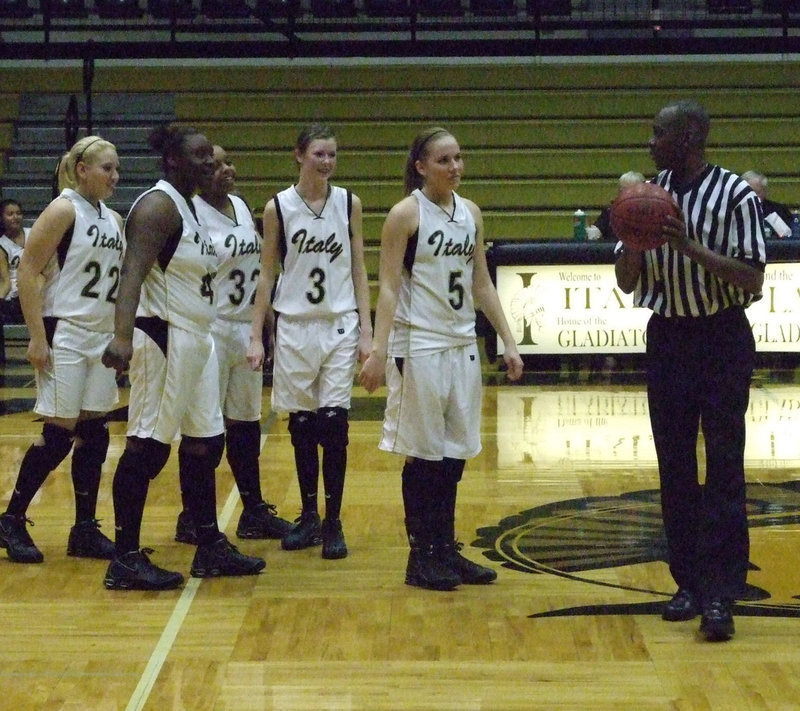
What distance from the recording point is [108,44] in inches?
547

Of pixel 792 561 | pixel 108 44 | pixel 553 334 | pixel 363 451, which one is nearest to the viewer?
pixel 792 561

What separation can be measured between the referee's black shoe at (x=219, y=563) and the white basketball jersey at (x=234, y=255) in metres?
1.03

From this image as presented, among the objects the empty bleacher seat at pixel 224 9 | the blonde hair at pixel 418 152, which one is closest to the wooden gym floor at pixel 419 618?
the blonde hair at pixel 418 152

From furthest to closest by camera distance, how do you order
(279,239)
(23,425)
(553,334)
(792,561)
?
1. (553,334)
2. (23,425)
3. (279,239)
4. (792,561)

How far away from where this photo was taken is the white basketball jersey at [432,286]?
443cm

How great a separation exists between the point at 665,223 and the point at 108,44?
446 inches

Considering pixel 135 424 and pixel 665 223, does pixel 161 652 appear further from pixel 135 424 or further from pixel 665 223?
pixel 665 223

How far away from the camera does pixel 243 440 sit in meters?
5.28

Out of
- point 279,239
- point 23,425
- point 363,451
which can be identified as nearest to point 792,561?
point 279,239

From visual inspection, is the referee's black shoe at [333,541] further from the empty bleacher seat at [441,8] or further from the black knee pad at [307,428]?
the empty bleacher seat at [441,8]

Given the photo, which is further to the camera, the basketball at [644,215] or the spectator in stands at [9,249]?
the spectator in stands at [9,249]

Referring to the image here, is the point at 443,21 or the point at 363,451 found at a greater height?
the point at 443,21

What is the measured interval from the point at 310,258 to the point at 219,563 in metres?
1.21

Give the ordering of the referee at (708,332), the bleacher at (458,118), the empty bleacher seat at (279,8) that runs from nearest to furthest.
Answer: the referee at (708,332) → the empty bleacher seat at (279,8) → the bleacher at (458,118)
